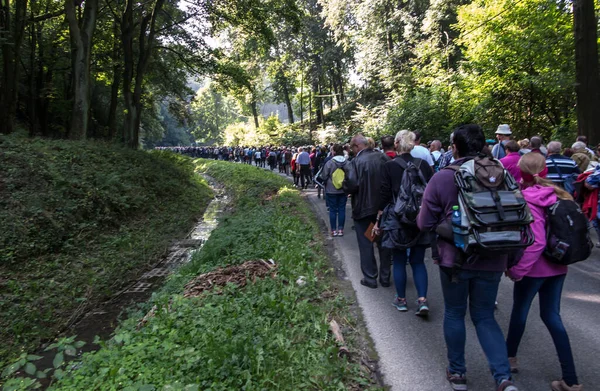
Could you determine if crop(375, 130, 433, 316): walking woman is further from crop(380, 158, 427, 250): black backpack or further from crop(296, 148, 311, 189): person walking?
crop(296, 148, 311, 189): person walking

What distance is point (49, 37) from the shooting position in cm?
2156

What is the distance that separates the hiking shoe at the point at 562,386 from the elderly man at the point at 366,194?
2.56 m

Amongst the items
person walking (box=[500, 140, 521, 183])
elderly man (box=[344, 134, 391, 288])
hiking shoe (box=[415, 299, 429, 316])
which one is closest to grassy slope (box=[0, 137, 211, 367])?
elderly man (box=[344, 134, 391, 288])

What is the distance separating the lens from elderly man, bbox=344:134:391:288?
5.45 metres

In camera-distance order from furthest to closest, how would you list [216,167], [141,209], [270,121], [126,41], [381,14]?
[270,121]
[216,167]
[381,14]
[126,41]
[141,209]

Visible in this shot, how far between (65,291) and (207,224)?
7.33m

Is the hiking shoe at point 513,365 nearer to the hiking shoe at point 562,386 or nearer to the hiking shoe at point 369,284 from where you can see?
the hiking shoe at point 562,386

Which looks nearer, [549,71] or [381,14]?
[549,71]

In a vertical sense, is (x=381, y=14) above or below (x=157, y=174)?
above

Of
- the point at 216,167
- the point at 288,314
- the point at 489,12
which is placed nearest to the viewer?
the point at 288,314

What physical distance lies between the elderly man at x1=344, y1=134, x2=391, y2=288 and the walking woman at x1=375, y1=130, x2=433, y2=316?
0.99ft

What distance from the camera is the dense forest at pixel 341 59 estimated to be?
547 inches

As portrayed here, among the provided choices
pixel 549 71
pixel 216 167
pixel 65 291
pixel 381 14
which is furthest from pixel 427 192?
pixel 216 167

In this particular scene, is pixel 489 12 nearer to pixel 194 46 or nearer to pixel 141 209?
pixel 194 46
